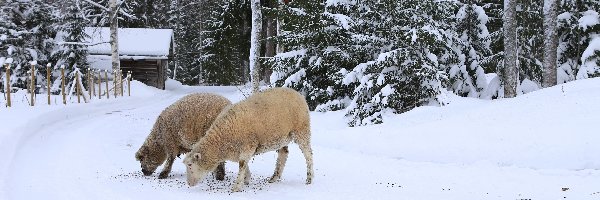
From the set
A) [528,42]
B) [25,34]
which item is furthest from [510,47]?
[25,34]

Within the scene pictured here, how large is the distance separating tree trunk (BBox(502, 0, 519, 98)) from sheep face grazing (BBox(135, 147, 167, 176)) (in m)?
11.6

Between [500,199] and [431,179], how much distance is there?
1548mm

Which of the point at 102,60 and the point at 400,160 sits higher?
the point at 102,60

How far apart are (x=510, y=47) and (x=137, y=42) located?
31618 mm

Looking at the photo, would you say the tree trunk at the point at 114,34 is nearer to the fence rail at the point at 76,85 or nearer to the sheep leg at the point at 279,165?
the fence rail at the point at 76,85

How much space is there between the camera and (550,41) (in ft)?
55.8

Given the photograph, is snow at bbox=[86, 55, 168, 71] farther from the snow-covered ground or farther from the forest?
the snow-covered ground

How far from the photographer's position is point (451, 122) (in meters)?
11.1

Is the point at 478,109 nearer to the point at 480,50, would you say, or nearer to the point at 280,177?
the point at 280,177

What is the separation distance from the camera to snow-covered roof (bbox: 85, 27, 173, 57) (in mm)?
40719

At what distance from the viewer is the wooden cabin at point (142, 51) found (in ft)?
134

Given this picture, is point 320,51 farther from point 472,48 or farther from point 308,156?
point 308,156

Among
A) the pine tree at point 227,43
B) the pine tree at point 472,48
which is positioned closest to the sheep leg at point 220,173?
the pine tree at point 472,48

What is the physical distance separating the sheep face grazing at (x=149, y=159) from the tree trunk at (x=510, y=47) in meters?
11.6
